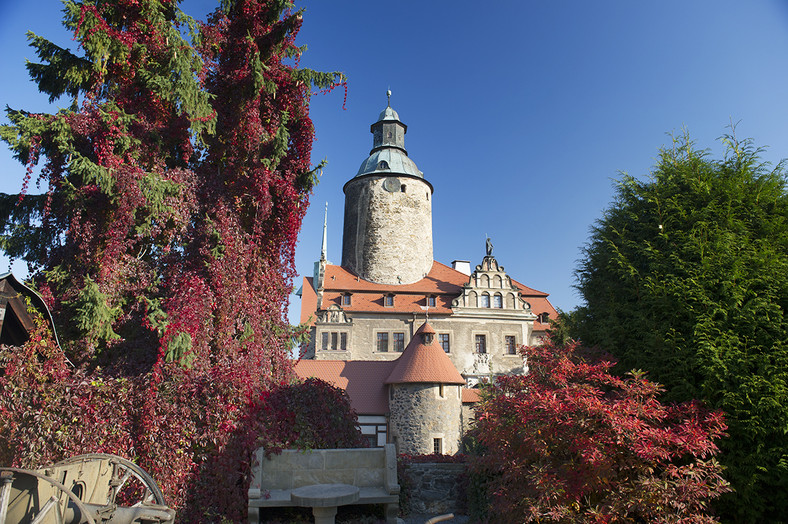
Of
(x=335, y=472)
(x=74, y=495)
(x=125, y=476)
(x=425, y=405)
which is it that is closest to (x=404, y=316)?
(x=425, y=405)

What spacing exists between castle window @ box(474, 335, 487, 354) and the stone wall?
1815 centimetres

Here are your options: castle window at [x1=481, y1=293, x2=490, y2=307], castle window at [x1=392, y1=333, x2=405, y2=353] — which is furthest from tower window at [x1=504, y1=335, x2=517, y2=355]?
castle window at [x1=392, y1=333, x2=405, y2=353]

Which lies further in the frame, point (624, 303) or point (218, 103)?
point (218, 103)

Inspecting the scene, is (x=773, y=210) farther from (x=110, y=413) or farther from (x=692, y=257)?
(x=110, y=413)

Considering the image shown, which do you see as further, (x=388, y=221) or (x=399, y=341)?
(x=388, y=221)

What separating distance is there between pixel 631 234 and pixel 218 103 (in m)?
9.03

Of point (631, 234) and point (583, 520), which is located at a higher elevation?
point (631, 234)

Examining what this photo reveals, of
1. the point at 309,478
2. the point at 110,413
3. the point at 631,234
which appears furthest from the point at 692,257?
the point at 110,413

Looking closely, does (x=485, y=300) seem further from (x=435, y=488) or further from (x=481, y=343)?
(x=435, y=488)

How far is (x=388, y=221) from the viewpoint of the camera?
33.8 m

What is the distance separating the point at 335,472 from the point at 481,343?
71.4 feet

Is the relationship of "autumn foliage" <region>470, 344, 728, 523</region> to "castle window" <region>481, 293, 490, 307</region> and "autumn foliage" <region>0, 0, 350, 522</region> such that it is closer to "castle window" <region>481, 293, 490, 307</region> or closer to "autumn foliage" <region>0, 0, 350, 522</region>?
"autumn foliage" <region>0, 0, 350, 522</region>

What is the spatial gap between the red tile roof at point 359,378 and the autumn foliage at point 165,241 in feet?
34.0

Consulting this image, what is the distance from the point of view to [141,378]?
7.82 m
